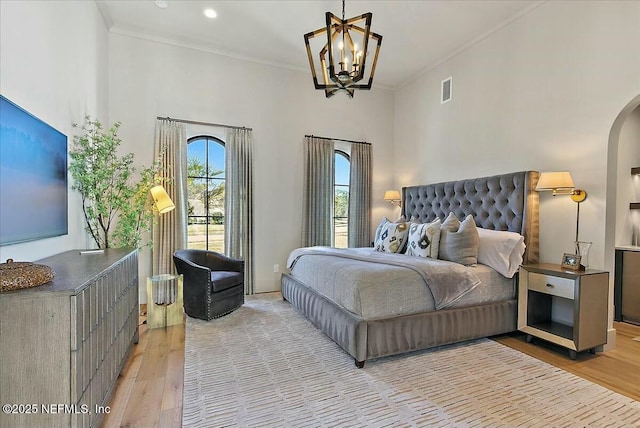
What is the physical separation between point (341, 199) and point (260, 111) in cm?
204

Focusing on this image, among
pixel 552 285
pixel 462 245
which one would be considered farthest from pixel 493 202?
pixel 552 285

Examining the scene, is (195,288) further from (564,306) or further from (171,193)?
(564,306)

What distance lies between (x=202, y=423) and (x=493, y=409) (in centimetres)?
183

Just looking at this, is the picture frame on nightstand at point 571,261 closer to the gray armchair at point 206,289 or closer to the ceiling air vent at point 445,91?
the ceiling air vent at point 445,91

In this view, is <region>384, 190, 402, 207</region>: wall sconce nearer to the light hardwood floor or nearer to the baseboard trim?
the light hardwood floor

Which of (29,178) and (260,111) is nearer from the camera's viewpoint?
(29,178)

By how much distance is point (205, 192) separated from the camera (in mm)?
4836

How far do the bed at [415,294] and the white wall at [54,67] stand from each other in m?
2.25

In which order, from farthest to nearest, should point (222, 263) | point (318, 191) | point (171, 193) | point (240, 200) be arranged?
point (318, 191) → point (240, 200) → point (171, 193) → point (222, 263)

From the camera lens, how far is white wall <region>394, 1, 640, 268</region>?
292 cm

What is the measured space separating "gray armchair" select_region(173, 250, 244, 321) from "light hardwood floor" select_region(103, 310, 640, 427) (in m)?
0.29

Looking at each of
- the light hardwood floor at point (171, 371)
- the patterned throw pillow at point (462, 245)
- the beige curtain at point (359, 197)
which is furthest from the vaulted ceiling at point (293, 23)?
the light hardwood floor at point (171, 371)

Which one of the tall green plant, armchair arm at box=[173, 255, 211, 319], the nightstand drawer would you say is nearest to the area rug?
armchair arm at box=[173, 255, 211, 319]

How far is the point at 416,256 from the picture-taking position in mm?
3490
